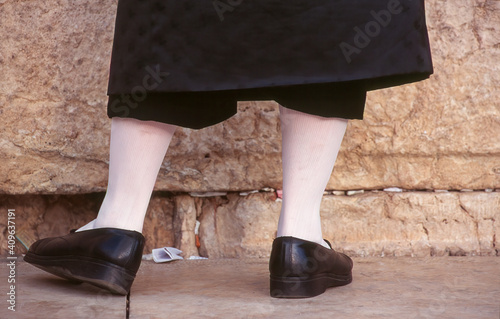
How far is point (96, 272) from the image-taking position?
117 cm

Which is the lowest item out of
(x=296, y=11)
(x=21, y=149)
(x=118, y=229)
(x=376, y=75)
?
(x=118, y=229)

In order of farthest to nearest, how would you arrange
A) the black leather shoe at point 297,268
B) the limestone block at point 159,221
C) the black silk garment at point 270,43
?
the limestone block at point 159,221, the black leather shoe at point 297,268, the black silk garment at point 270,43

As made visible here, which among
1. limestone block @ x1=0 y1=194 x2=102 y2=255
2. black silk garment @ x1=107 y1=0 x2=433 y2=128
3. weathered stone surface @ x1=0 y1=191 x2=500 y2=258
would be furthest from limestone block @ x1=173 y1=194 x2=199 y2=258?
black silk garment @ x1=107 y1=0 x2=433 y2=128

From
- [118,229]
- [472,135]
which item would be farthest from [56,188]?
[472,135]

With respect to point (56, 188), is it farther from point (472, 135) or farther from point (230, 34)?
point (472, 135)

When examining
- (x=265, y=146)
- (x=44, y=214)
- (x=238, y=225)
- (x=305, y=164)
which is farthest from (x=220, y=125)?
(x=44, y=214)

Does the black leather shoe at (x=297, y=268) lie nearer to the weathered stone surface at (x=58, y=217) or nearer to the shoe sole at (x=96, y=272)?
the shoe sole at (x=96, y=272)

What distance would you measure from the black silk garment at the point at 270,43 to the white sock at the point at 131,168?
4.9 inches

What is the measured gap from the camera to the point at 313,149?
1.24 metres

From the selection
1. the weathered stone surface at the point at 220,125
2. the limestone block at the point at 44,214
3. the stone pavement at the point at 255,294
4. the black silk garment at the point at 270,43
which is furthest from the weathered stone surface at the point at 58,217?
the black silk garment at the point at 270,43

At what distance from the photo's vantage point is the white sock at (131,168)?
3.98 ft

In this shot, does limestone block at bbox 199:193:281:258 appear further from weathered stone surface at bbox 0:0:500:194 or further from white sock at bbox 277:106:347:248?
white sock at bbox 277:106:347:248

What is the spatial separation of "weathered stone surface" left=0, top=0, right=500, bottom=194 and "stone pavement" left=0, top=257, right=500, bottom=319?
0.29m

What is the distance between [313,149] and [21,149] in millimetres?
943
